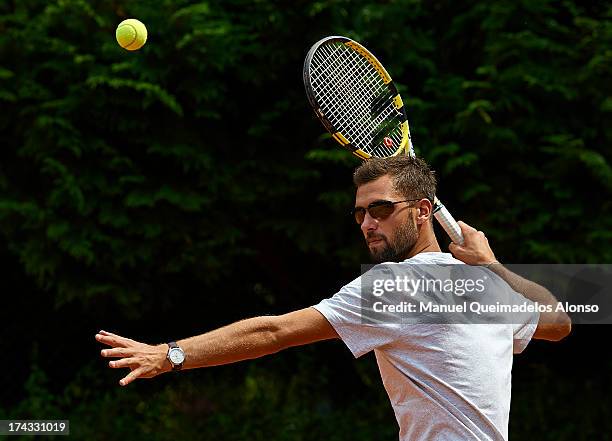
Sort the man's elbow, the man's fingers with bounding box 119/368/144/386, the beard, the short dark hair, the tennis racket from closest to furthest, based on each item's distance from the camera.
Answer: the man's fingers with bounding box 119/368/144/386, the beard, the short dark hair, the man's elbow, the tennis racket

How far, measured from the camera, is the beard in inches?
132

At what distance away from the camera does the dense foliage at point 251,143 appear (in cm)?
718

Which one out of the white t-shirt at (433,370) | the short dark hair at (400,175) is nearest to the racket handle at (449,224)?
the short dark hair at (400,175)

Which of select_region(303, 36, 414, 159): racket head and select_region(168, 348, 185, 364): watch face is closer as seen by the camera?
select_region(168, 348, 185, 364): watch face

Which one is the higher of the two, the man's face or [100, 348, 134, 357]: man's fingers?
the man's face

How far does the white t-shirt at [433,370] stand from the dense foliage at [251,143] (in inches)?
161

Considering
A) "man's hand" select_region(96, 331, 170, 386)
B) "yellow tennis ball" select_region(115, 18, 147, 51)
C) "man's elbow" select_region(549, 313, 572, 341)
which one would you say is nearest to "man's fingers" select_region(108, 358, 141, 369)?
"man's hand" select_region(96, 331, 170, 386)

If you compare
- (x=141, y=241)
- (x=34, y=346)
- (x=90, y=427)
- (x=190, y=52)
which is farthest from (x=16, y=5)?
(x=90, y=427)

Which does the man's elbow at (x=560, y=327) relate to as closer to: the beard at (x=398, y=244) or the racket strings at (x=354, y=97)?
the beard at (x=398, y=244)

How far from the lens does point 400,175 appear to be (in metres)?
3.49

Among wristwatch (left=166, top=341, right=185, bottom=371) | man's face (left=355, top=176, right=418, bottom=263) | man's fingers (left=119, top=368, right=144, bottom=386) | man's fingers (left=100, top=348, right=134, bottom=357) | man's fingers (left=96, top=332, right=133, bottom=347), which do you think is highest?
man's face (left=355, top=176, right=418, bottom=263)

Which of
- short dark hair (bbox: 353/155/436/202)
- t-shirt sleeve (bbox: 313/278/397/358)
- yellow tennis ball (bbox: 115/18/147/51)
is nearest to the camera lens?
t-shirt sleeve (bbox: 313/278/397/358)

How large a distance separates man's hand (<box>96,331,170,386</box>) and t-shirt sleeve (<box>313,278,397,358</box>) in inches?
19.8

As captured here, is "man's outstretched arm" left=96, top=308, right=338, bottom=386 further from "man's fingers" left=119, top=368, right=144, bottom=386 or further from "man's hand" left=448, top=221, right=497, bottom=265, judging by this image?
"man's hand" left=448, top=221, right=497, bottom=265
